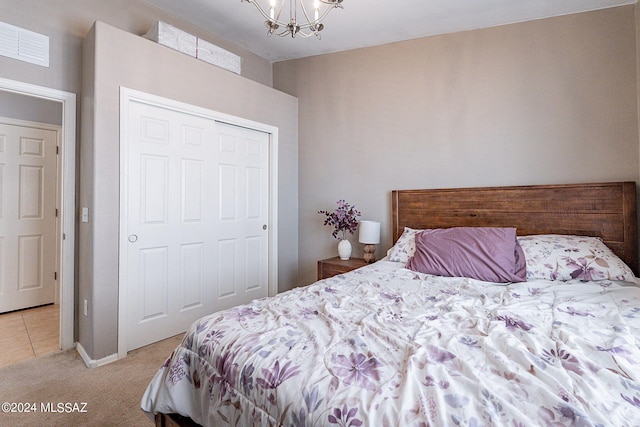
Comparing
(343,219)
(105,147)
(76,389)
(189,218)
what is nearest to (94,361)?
(76,389)

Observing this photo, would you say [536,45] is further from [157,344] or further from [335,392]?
[157,344]

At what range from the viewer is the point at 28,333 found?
9.32ft

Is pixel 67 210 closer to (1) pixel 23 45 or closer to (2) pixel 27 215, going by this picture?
(1) pixel 23 45

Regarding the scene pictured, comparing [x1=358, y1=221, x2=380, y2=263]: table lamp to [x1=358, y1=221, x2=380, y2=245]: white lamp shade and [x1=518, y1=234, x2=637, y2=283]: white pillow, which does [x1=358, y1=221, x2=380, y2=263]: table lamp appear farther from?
[x1=518, y1=234, x2=637, y2=283]: white pillow

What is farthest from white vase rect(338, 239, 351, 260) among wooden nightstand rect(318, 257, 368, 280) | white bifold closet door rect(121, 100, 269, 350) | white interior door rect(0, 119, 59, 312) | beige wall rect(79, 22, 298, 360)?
white interior door rect(0, 119, 59, 312)

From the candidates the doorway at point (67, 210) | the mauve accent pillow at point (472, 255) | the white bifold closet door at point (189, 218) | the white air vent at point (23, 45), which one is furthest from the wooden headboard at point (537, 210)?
Answer: the white air vent at point (23, 45)

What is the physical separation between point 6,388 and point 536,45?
4.38 metres

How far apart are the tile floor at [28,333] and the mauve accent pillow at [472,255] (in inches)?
112

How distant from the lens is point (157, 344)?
8.60 feet

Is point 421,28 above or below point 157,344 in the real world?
above

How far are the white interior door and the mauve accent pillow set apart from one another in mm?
3796

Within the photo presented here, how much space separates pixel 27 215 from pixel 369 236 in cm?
353

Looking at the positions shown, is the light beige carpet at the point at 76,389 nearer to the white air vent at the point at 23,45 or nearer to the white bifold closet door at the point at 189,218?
the white bifold closet door at the point at 189,218

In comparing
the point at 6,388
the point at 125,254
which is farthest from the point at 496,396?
the point at 6,388
